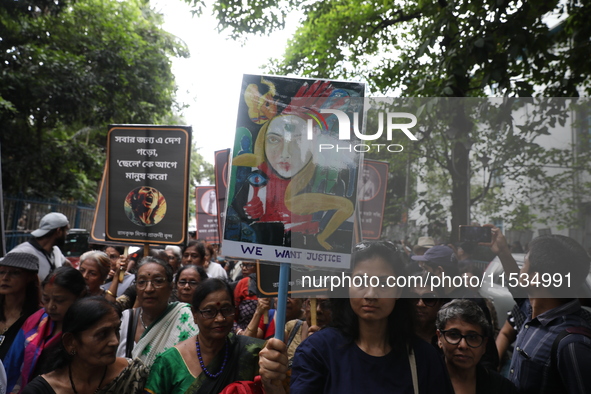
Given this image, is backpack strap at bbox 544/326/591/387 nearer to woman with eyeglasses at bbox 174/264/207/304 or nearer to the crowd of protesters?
the crowd of protesters

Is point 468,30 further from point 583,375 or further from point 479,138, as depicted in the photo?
point 583,375

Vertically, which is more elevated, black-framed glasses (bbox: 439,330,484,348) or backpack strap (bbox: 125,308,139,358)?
black-framed glasses (bbox: 439,330,484,348)

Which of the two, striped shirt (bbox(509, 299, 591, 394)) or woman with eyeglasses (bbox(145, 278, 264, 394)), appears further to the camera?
woman with eyeglasses (bbox(145, 278, 264, 394))

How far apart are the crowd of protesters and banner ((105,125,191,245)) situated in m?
1.33

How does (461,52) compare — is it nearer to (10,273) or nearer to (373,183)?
(373,183)

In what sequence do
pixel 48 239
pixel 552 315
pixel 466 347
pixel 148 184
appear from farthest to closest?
pixel 48 239 → pixel 148 184 → pixel 466 347 → pixel 552 315

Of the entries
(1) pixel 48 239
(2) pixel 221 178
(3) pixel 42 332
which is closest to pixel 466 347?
(3) pixel 42 332

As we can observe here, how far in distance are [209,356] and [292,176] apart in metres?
1.16

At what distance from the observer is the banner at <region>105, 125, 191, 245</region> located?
17.8 ft

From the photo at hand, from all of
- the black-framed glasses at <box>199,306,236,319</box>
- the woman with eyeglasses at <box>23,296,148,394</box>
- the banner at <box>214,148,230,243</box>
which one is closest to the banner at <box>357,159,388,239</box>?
the black-framed glasses at <box>199,306,236,319</box>

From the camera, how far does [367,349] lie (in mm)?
2213

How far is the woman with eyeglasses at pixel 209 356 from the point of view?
285 centimetres

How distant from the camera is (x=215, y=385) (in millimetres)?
2863

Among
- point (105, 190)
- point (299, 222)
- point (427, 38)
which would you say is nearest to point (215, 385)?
point (299, 222)
